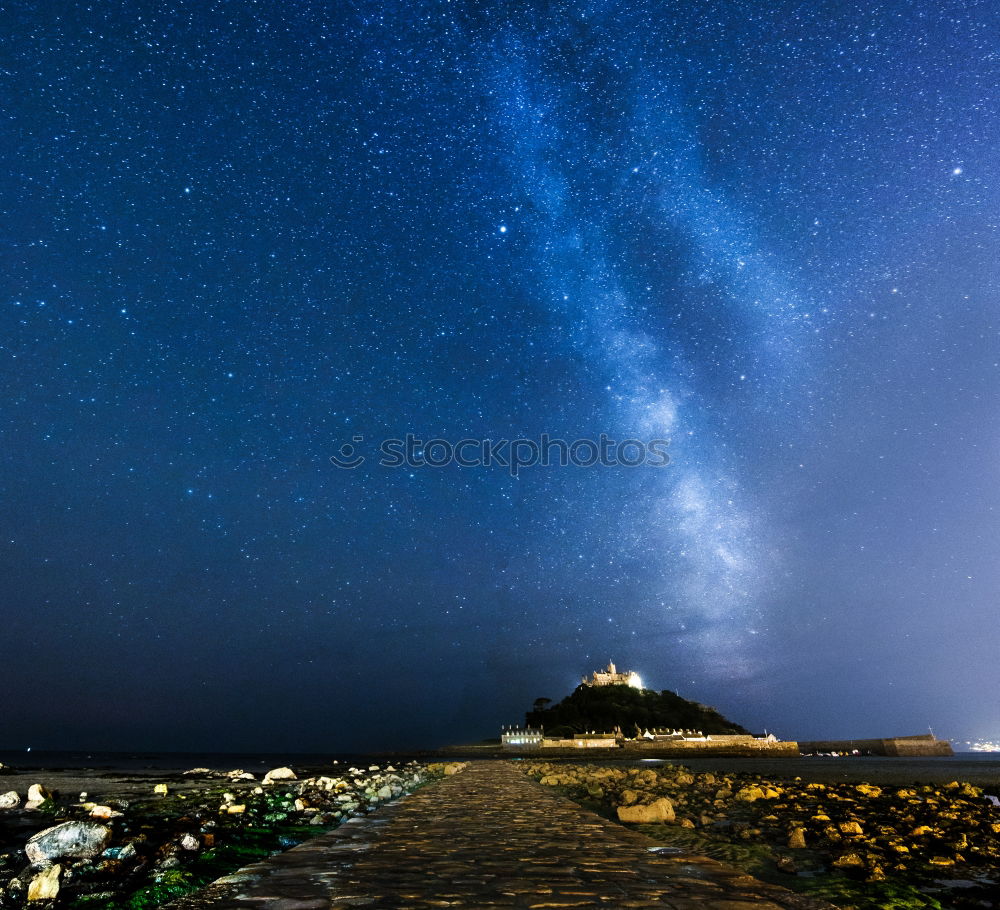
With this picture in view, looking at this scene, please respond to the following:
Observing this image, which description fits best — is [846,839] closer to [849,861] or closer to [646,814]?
[849,861]

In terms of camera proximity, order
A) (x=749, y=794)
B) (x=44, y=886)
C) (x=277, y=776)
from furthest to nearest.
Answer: (x=277, y=776) < (x=749, y=794) < (x=44, y=886)

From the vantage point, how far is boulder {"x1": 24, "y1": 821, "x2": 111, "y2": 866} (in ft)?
28.6

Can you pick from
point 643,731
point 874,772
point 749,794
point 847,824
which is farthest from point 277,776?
point 643,731

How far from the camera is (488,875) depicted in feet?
19.9

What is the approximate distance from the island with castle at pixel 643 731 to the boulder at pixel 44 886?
111 metres

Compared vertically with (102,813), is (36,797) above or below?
below

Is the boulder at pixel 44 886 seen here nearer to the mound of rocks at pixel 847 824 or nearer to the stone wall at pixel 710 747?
the mound of rocks at pixel 847 824

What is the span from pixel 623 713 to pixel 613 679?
30655 mm

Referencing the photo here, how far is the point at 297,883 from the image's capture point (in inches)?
228

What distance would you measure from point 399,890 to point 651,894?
7.50 feet

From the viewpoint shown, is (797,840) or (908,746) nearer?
(797,840)

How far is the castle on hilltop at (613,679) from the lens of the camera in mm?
180750

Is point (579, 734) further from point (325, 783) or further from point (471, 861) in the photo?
point (471, 861)

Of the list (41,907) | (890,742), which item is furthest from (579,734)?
(41,907)
